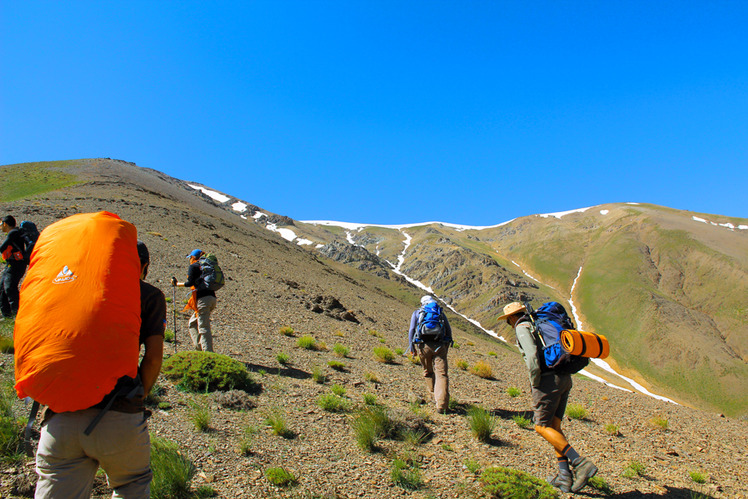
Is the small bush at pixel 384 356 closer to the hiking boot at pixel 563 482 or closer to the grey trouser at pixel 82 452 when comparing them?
the hiking boot at pixel 563 482

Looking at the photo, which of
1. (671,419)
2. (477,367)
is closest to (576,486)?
(671,419)

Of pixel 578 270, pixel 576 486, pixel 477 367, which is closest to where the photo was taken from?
pixel 576 486

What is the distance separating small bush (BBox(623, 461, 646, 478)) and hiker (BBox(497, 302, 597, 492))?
1.50 m

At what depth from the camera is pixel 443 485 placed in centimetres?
535

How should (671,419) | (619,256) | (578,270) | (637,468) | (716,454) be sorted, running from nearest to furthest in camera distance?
(637,468) → (716,454) → (671,419) → (619,256) → (578,270)

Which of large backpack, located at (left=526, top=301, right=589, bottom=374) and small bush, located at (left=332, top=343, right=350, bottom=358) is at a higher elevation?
large backpack, located at (left=526, top=301, right=589, bottom=374)

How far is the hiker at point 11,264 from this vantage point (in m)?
8.41

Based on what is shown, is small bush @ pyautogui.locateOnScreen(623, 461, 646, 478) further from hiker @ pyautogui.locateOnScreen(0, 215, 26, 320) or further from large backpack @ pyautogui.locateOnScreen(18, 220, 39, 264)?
Answer: hiker @ pyautogui.locateOnScreen(0, 215, 26, 320)

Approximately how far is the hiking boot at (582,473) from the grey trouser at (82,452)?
518cm

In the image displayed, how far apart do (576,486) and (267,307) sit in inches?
598

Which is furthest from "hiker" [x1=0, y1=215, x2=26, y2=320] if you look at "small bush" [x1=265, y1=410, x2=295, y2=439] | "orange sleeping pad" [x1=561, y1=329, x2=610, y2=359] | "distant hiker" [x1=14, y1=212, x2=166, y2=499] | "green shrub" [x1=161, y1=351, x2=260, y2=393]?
"orange sleeping pad" [x1=561, y1=329, x2=610, y2=359]

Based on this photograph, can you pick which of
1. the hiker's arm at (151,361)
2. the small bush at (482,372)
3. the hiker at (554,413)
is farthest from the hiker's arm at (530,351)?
the small bush at (482,372)

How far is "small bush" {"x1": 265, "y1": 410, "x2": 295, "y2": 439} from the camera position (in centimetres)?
618

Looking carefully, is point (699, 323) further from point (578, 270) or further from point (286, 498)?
point (286, 498)
